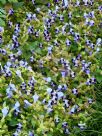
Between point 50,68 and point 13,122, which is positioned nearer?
point 13,122

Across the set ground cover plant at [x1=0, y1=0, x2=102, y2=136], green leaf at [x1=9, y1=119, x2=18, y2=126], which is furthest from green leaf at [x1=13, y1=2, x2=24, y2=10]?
green leaf at [x1=9, y1=119, x2=18, y2=126]

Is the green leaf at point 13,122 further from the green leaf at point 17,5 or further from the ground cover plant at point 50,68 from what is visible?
the green leaf at point 17,5

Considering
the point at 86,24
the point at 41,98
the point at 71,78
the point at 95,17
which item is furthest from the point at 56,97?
the point at 95,17

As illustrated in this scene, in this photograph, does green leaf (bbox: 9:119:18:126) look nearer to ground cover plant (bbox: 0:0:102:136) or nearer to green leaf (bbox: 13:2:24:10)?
ground cover plant (bbox: 0:0:102:136)

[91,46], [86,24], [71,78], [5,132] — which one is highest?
[86,24]

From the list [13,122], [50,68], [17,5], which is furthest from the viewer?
[17,5]

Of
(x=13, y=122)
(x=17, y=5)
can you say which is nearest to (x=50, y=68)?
(x=13, y=122)

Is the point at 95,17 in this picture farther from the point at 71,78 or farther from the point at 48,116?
the point at 48,116

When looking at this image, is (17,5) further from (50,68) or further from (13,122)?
(13,122)
